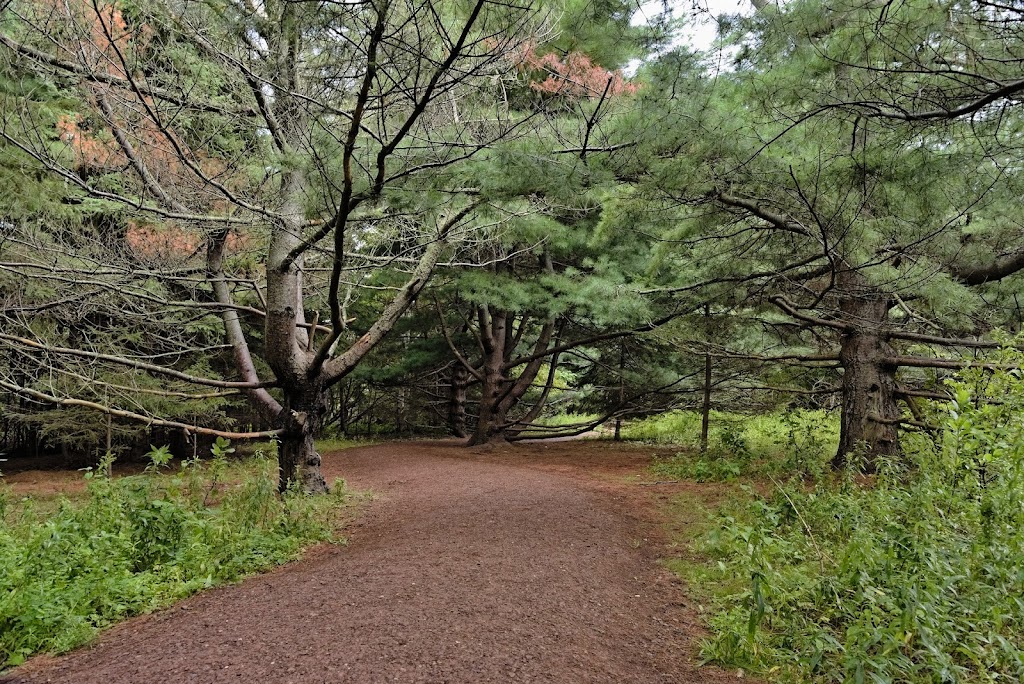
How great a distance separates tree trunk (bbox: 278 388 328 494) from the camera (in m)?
6.25

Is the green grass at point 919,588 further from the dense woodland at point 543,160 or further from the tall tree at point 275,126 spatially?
the tall tree at point 275,126

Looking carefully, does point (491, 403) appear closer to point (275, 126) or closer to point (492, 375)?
point (492, 375)

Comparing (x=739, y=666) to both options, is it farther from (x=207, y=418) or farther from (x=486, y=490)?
(x=207, y=418)

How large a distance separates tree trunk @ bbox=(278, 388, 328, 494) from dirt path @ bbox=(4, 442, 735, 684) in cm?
118

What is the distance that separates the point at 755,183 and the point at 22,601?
491cm

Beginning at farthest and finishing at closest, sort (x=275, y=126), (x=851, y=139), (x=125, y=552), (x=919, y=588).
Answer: (x=275, y=126)
(x=851, y=139)
(x=125, y=552)
(x=919, y=588)

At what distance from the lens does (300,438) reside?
20.8 ft

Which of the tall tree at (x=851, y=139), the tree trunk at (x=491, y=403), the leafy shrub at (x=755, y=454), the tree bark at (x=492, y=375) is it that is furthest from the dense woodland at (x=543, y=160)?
the tree trunk at (x=491, y=403)

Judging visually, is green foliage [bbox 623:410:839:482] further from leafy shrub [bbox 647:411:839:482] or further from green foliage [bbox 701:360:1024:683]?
green foliage [bbox 701:360:1024:683]

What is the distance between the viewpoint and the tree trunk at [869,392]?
659cm

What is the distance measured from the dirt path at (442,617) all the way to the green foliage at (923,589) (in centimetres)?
40

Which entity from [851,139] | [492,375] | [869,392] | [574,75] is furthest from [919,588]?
[492,375]

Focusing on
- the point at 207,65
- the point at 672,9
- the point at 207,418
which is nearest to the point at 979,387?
the point at 672,9

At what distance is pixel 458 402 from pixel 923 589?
11.6m
